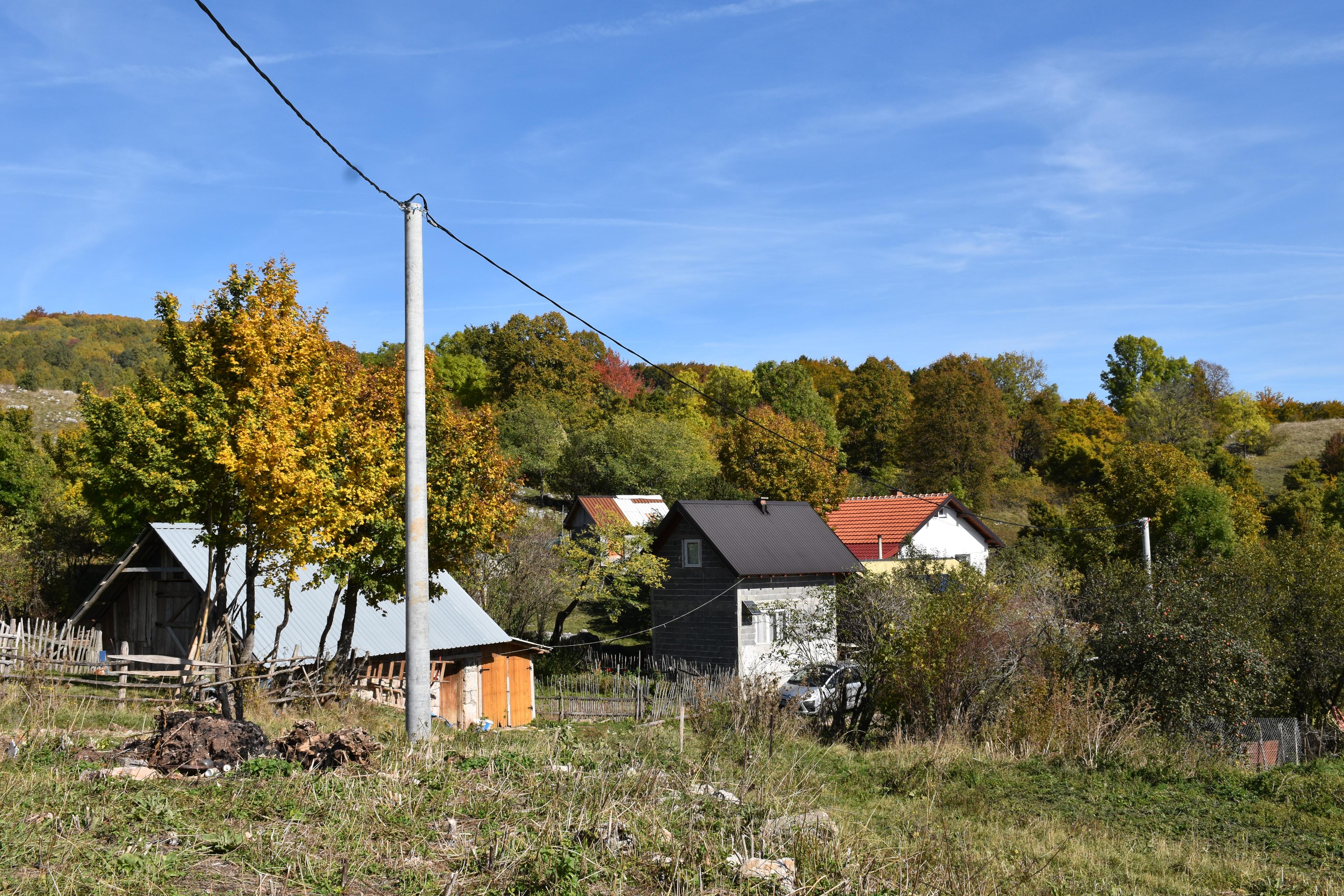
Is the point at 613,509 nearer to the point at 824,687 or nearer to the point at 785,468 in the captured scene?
the point at 785,468

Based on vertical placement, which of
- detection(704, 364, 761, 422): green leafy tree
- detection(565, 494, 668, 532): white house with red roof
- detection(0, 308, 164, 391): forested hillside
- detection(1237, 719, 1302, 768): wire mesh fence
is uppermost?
detection(0, 308, 164, 391): forested hillside

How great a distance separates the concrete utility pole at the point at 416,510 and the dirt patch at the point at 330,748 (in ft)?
1.49

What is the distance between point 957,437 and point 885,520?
2145 centimetres

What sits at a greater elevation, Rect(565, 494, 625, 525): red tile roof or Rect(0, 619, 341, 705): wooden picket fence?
→ Rect(565, 494, 625, 525): red tile roof

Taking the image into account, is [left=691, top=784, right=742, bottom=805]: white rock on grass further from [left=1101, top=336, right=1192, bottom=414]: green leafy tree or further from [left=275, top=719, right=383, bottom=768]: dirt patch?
[left=1101, top=336, right=1192, bottom=414]: green leafy tree

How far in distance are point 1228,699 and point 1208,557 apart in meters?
10.3

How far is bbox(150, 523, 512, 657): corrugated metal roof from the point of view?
72.5 feet

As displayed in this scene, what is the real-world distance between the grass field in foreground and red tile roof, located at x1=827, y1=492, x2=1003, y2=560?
95.4 ft

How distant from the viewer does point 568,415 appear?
68.1 metres

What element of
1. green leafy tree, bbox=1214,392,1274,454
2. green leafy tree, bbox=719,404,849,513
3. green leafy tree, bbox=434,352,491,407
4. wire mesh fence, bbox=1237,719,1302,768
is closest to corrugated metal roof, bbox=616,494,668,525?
green leafy tree, bbox=719,404,849,513

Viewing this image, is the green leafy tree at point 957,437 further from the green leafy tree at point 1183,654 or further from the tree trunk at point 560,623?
the green leafy tree at point 1183,654

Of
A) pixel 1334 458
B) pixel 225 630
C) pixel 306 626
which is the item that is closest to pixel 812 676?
pixel 306 626

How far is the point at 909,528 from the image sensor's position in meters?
42.0

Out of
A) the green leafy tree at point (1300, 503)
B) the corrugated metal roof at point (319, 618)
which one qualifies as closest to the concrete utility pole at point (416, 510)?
the corrugated metal roof at point (319, 618)
